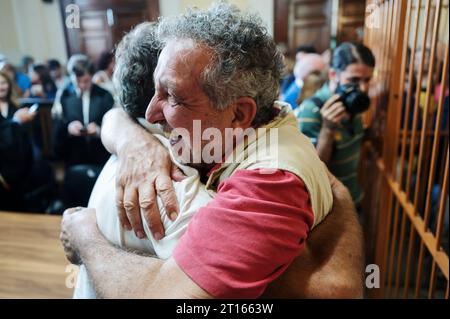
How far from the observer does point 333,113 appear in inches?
40.7

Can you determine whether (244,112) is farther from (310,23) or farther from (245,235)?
(310,23)

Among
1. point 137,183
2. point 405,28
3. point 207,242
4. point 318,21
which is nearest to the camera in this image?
point 207,242

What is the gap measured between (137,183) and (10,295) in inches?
14.2

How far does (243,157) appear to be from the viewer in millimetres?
531

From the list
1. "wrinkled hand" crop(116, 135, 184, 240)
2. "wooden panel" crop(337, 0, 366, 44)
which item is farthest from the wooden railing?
"wooden panel" crop(337, 0, 366, 44)

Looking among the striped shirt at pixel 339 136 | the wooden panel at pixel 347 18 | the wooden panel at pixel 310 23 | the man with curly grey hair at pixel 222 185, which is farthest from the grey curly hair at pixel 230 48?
the wooden panel at pixel 310 23

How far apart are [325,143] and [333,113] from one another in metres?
0.14

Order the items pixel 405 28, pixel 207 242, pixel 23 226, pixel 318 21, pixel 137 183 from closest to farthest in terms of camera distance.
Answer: pixel 207 242 < pixel 137 183 < pixel 23 226 < pixel 405 28 < pixel 318 21

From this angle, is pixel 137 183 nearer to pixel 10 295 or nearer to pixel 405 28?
pixel 10 295

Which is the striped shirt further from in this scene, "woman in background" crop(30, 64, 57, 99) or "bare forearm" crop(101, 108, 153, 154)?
"woman in background" crop(30, 64, 57, 99)

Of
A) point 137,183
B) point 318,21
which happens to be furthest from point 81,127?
point 318,21

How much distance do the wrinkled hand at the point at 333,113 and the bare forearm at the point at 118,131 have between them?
21.3 inches

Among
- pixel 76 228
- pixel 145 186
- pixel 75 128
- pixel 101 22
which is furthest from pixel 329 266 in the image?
pixel 101 22

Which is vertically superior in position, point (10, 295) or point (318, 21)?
point (318, 21)
